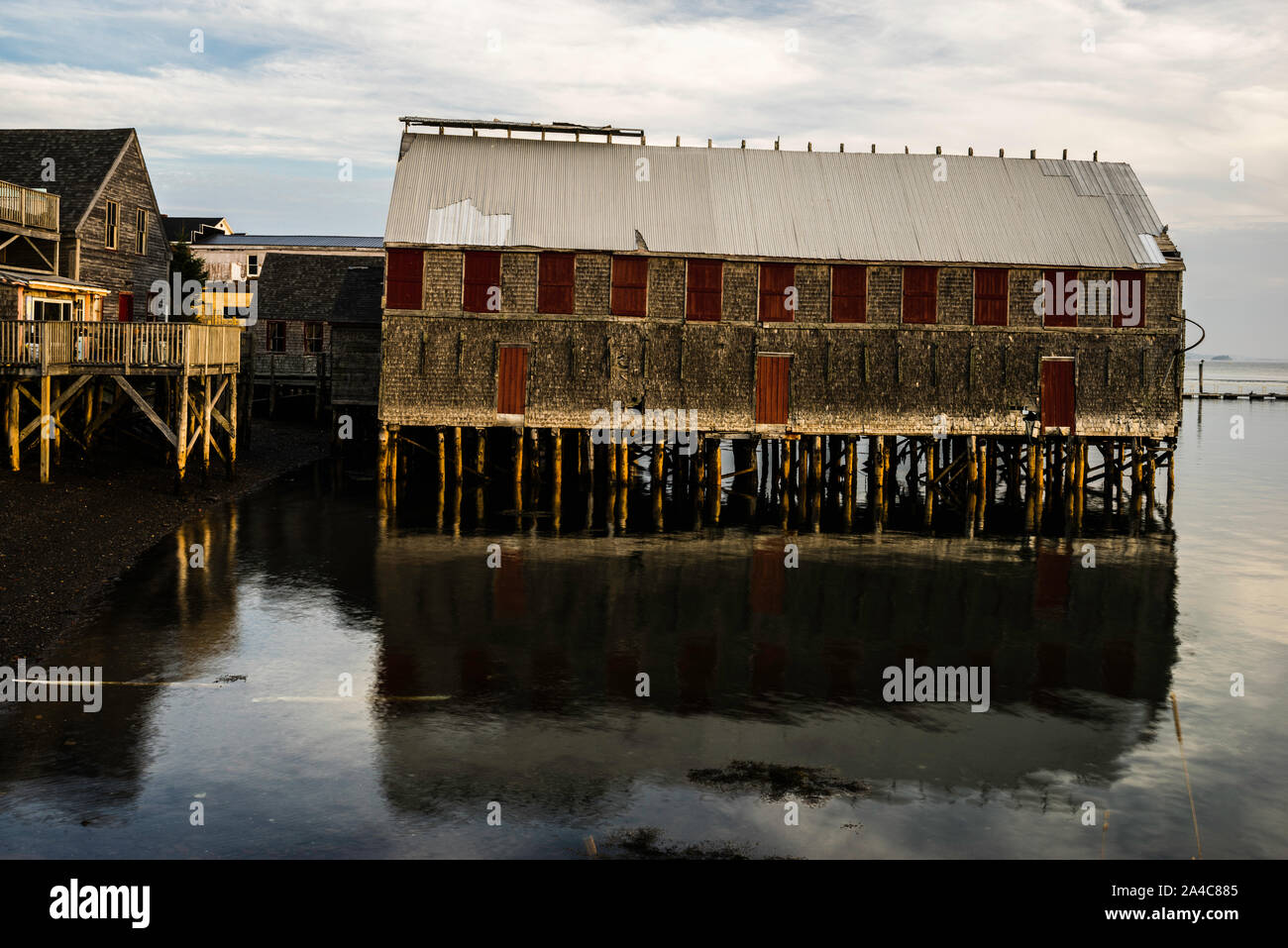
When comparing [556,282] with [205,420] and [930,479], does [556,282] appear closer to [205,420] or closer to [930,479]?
[205,420]

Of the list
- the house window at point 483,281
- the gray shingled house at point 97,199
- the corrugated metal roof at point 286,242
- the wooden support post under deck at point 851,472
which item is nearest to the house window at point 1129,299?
the wooden support post under deck at point 851,472

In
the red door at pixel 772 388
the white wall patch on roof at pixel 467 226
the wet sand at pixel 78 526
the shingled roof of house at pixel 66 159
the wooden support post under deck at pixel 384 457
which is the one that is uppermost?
the shingled roof of house at pixel 66 159

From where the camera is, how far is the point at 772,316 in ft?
112

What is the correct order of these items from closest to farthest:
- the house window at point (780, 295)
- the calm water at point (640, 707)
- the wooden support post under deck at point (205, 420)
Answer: the calm water at point (640, 707), the wooden support post under deck at point (205, 420), the house window at point (780, 295)

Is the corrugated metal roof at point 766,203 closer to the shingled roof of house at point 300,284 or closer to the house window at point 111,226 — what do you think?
the house window at point 111,226

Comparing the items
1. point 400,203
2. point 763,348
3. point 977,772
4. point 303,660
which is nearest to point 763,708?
point 977,772

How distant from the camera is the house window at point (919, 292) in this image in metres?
34.3

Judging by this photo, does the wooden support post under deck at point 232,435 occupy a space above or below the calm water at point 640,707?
above

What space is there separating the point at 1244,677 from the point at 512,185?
24.5 meters

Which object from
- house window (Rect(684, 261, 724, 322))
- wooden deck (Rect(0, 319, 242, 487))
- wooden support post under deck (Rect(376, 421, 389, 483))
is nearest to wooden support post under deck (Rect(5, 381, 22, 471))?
wooden deck (Rect(0, 319, 242, 487))

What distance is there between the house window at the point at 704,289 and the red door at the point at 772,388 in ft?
6.35

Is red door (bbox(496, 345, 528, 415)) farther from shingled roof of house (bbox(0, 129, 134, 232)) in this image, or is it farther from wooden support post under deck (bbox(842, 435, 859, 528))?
shingled roof of house (bbox(0, 129, 134, 232))

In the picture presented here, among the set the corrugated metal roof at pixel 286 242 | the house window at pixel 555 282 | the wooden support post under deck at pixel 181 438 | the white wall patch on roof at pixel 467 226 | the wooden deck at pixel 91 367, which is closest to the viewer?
the wooden deck at pixel 91 367
